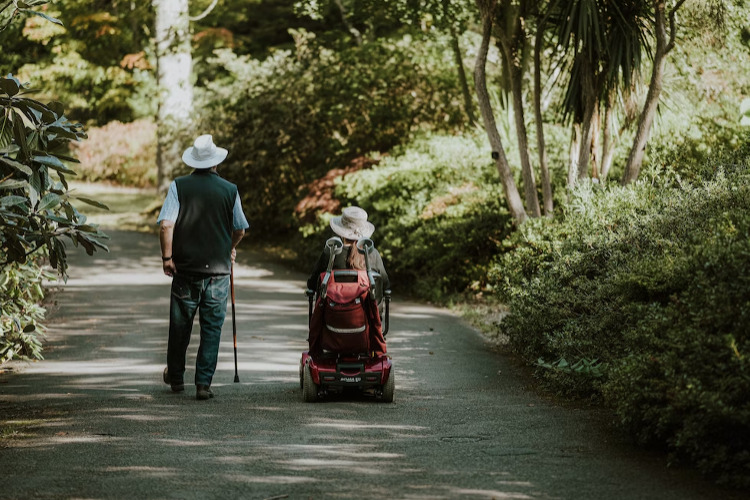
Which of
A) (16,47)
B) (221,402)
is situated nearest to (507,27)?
(221,402)

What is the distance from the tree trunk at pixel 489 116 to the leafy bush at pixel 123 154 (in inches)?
870

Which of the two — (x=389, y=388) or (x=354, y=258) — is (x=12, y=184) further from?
(x=389, y=388)

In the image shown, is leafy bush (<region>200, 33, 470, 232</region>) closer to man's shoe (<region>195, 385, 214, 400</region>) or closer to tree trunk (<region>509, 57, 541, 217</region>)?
tree trunk (<region>509, 57, 541, 217</region>)

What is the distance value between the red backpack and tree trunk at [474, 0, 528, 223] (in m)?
5.30

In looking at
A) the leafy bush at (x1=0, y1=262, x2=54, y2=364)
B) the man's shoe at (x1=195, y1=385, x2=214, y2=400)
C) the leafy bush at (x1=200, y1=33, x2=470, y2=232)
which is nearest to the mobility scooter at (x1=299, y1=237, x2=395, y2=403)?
the man's shoe at (x1=195, y1=385, x2=214, y2=400)

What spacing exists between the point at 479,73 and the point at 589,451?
7.63 m

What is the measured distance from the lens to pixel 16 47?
38625mm

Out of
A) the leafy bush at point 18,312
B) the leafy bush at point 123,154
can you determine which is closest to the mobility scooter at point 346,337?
the leafy bush at point 18,312

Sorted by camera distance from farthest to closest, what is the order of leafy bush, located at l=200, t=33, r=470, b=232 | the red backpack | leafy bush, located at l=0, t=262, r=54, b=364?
leafy bush, located at l=200, t=33, r=470, b=232, leafy bush, located at l=0, t=262, r=54, b=364, the red backpack

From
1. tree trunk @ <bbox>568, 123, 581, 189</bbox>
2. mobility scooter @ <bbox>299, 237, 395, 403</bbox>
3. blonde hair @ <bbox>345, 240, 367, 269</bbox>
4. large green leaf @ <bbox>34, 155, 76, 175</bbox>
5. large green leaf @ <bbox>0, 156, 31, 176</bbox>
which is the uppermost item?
tree trunk @ <bbox>568, 123, 581, 189</bbox>

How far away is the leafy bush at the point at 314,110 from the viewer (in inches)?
752

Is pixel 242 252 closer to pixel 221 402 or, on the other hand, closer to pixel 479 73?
pixel 479 73

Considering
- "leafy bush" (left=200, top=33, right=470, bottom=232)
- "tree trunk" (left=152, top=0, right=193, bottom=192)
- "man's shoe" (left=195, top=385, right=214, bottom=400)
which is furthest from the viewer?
"tree trunk" (left=152, top=0, right=193, bottom=192)

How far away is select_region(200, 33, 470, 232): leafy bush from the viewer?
19094mm
